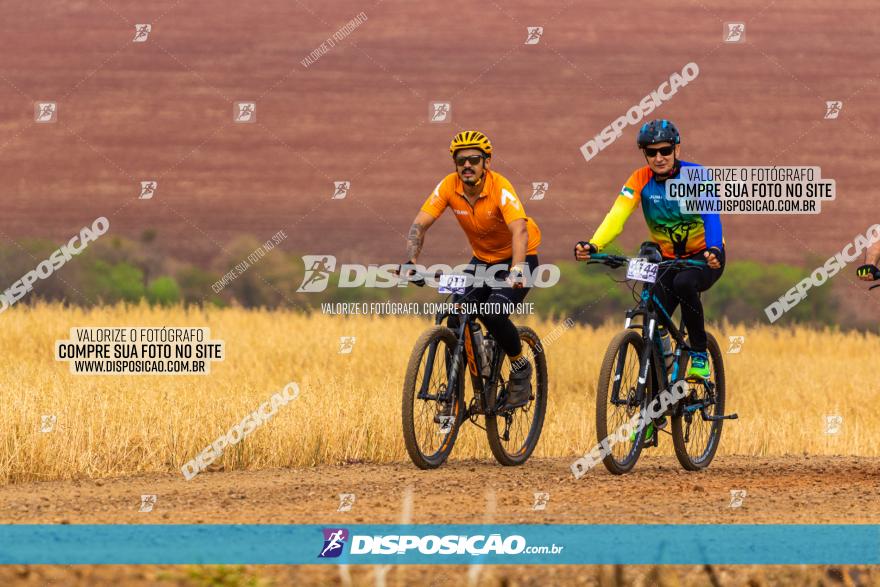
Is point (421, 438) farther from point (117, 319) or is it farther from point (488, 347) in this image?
point (117, 319)

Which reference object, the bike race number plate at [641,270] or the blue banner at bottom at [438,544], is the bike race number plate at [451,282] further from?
the blue banner at bottom at [438,544]

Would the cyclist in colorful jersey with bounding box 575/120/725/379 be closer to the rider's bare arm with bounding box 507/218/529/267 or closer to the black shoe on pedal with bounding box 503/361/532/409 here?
the rider's bare arm with bounding box 507/218/529/267

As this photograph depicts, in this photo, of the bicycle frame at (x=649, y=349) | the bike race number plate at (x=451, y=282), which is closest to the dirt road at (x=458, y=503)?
the bicycle frame at (x=649, y=349)

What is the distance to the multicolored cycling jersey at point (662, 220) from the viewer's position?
35.5 ft

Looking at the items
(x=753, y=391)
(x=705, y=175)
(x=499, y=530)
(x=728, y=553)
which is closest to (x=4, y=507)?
(x=499, y=530)

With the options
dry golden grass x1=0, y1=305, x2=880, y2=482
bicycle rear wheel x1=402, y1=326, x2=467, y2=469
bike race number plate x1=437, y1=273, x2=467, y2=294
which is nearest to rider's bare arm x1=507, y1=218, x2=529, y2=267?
bike race number plate x1=437, y1=273, x2=467, y2=294

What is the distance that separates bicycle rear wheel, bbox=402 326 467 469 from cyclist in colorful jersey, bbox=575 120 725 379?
1205 mm

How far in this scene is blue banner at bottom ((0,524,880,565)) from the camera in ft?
22.5

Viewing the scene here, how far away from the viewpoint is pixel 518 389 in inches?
449

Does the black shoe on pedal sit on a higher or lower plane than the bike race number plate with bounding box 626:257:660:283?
lower

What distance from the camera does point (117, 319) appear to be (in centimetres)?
2277

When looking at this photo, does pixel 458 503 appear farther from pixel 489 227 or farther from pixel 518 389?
pixel 489 227

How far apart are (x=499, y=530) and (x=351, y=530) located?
0.77 metres

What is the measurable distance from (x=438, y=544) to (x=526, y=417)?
479 cm
